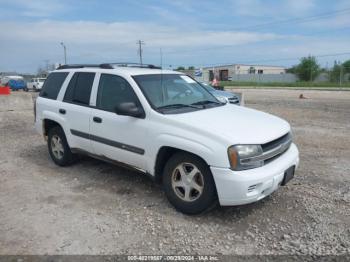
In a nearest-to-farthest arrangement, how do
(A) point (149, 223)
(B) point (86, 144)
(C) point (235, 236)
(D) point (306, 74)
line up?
(C) point (235, 236) → (A) point (149, 223) → (B) point (86, 144) → (D) point (306, 74)

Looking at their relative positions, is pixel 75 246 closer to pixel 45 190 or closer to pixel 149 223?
pixel 149 223

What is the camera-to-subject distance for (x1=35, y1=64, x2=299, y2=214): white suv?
3742 millimetres

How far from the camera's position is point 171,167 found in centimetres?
421

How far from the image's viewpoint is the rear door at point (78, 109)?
534 cm

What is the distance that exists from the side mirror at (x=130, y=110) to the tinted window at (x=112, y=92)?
175mm

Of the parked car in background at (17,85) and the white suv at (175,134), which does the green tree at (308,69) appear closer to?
the parked car in background at (17,85)

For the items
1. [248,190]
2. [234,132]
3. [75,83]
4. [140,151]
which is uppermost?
[75,83]

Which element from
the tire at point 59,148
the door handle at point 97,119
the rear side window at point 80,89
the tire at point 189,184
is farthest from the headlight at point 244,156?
the tire at point 59,148

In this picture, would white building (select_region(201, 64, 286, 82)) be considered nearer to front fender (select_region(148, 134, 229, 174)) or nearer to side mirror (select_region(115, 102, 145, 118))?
side mirror (select_region(115, 102, 145, 118))

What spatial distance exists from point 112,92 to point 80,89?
834 mm

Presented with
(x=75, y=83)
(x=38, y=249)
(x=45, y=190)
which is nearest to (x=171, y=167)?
(x=38, y=249)

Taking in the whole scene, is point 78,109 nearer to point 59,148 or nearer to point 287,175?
point 59,148

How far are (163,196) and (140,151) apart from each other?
758mm

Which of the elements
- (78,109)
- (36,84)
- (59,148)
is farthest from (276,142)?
(36,84)
